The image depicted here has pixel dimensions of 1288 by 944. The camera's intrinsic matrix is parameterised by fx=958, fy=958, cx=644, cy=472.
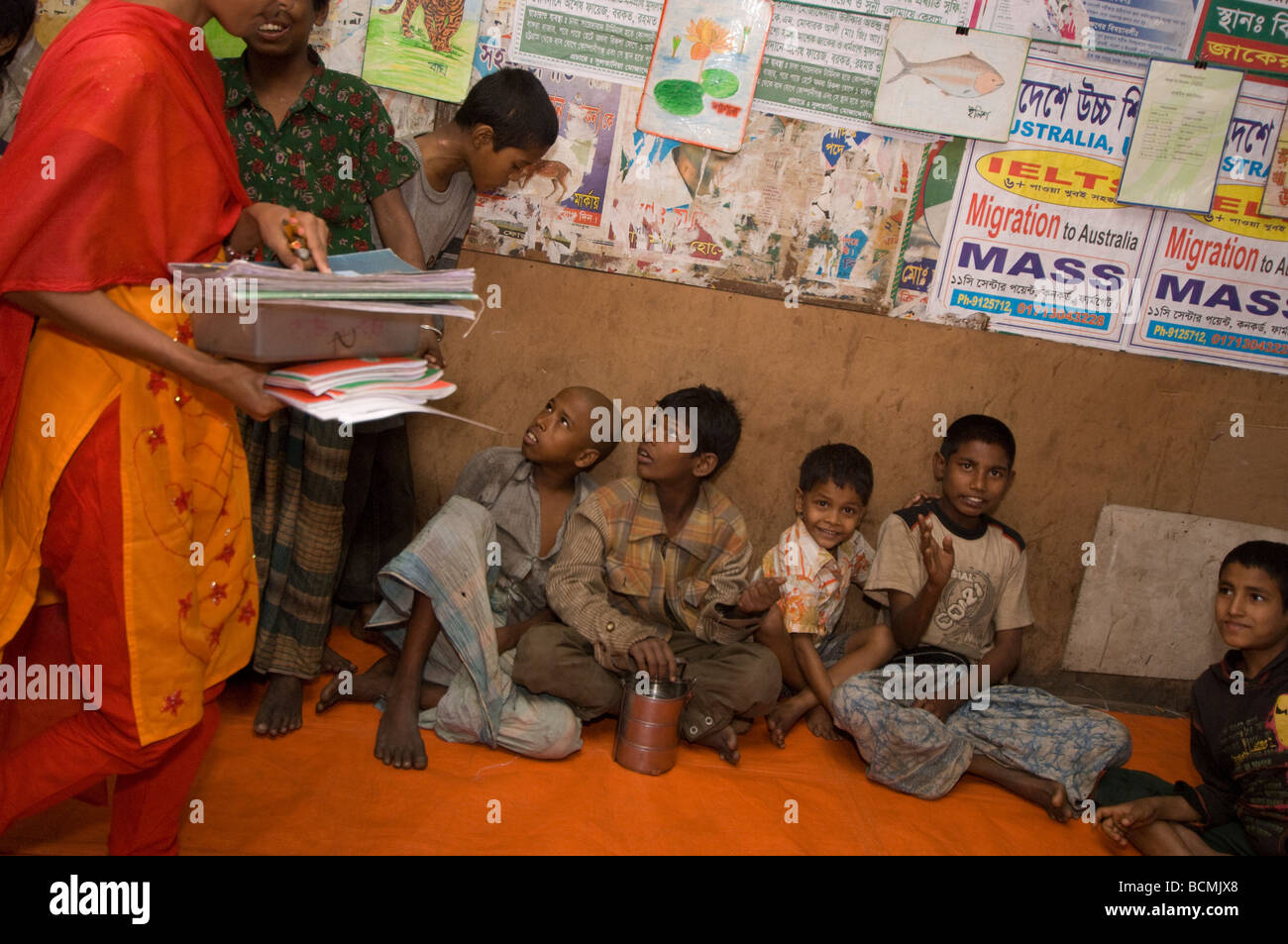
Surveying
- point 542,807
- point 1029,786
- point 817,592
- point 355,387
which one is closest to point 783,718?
point 817,592

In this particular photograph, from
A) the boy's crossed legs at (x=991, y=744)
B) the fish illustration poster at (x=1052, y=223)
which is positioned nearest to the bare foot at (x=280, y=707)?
the boy's crossed legs at (x=991, y=744)

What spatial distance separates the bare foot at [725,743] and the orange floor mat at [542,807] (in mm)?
38

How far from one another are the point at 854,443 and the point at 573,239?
132 cm

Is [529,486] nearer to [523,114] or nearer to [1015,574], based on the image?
[523,114]

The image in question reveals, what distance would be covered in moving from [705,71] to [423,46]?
0.98 meters

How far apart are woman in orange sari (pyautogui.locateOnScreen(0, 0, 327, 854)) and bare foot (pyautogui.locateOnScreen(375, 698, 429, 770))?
874 mm

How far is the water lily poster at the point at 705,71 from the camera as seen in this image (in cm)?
335

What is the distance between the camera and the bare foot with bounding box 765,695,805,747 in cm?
326

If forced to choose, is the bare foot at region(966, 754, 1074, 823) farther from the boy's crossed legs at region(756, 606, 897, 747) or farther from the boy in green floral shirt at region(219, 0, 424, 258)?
the boy in green floral shirt at region(219, 0, 424, 258)

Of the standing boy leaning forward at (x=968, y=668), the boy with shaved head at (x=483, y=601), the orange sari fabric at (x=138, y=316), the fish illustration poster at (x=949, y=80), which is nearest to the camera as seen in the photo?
the orange sari fabric at (x=138, y=316)

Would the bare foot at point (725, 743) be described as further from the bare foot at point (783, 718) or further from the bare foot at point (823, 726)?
the bare foot at point (823, 726)

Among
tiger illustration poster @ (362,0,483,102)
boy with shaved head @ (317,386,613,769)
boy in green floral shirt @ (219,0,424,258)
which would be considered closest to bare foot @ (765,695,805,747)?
boy with shaved head @ (317,386,613,769)

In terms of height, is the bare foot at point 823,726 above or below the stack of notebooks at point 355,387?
below

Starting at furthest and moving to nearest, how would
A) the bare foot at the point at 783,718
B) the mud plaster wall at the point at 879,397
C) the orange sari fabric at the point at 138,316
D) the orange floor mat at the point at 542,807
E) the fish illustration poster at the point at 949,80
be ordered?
the mud plaster wall at the point at 879,397, the fish illustration poster at the point at 949,80, the bare foot at the point at 783,718, the orange floor mat at the point at 542,807, the orange sari fabric at the point at 138,316
